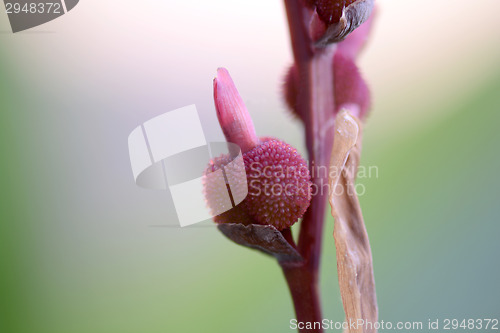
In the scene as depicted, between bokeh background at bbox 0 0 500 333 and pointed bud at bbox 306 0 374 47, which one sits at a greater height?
pointed bud at bbox 306 0 374 47

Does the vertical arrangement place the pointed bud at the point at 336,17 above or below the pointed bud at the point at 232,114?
above

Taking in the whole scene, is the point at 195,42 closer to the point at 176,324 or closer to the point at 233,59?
the point at 233,59

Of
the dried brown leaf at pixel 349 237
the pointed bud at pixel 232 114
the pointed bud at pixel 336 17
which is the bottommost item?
the dried brown leaf at pixel 349 237

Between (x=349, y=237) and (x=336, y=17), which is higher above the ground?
(x=336, y=17)

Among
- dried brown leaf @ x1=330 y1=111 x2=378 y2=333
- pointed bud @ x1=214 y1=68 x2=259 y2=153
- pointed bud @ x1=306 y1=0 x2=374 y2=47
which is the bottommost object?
dried brown leaf @ x1=330 y1=111 x2=378 y2=333
